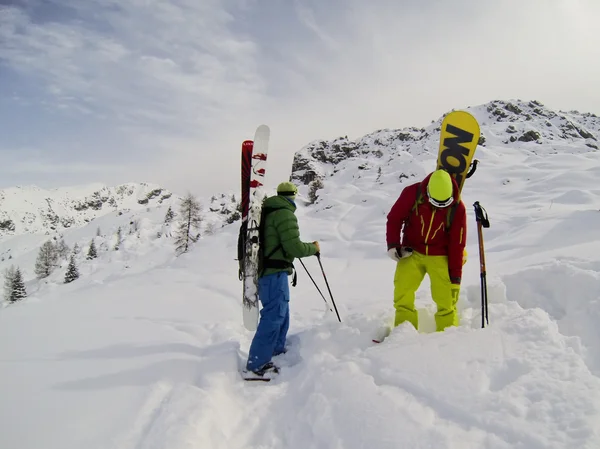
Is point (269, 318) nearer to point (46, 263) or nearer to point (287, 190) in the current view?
point (287, 190)

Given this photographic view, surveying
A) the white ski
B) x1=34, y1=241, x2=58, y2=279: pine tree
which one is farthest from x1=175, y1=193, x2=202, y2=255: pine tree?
x1=34, y1=241, x2=58, y2=279: pine tree

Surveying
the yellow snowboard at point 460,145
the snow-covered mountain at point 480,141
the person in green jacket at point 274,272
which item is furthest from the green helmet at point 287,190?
the snow-covered mountain at point 480,141

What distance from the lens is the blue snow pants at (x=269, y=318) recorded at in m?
3.80

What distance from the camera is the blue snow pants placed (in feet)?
12.5

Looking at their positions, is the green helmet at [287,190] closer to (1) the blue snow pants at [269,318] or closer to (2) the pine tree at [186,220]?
(1) the blue snow pants at [269,318]

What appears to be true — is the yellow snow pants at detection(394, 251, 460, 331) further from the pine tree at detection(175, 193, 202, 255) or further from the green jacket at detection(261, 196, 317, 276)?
the pine tree at detection(175, 193, 202, 255)

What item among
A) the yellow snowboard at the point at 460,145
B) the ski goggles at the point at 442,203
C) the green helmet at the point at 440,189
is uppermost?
the yellow snowboard at the point at 460,145

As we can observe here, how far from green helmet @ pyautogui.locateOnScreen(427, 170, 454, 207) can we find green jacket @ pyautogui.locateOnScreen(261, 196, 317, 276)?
61.3 inches

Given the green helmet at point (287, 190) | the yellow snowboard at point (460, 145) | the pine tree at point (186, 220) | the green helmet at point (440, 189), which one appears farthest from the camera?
the pine tree at point (186, 220)

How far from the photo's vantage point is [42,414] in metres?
2.56

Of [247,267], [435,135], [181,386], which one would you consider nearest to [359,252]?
[247,267]

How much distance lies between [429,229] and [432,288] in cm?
75

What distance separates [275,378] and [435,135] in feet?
301

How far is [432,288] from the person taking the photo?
162 inches
